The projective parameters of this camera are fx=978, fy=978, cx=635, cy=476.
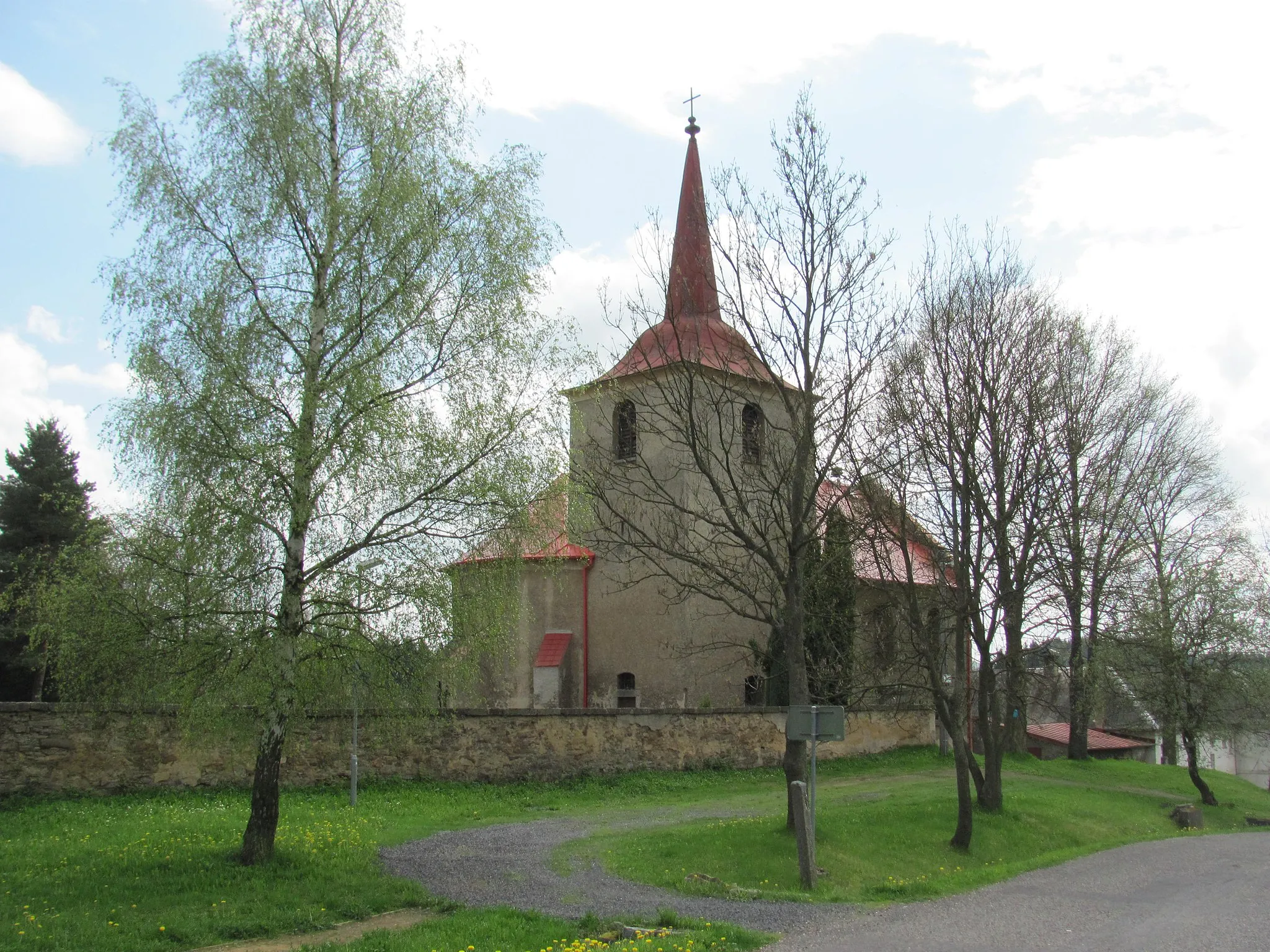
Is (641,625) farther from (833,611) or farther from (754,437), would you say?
(754,437)

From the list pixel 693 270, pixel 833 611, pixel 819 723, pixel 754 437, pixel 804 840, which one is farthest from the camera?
pixel 693 270

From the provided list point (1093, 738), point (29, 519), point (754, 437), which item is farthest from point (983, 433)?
point (1093, 738)

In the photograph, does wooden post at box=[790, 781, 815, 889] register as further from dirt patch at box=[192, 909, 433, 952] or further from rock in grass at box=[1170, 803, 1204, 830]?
rock in grass at box=[1170, 803, 1204, 830]

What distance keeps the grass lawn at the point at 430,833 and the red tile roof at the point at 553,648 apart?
20.8 ft

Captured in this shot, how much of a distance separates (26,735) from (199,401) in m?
7.42

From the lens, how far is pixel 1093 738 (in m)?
43.4

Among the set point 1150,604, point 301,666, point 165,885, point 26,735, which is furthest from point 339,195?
point 1150,604

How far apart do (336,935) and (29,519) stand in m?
23.3

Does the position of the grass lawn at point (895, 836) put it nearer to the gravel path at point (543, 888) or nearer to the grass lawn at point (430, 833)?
the grass lawn at point (430, 833)

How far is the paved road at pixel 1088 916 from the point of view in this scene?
8.48 m

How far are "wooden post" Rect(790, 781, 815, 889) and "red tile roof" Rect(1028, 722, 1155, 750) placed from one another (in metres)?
33.9

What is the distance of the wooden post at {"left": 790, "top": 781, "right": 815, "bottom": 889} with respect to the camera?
37.1ft

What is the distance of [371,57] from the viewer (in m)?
12.0

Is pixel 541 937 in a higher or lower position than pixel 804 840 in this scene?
lower
